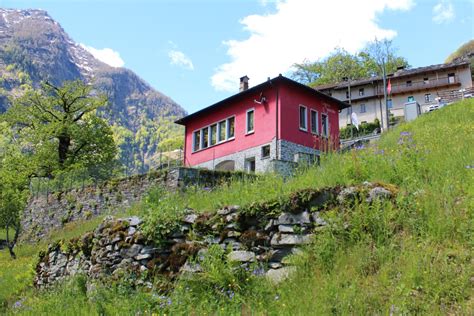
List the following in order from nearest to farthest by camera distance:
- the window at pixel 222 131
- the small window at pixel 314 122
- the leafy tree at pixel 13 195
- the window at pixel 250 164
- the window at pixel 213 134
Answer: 1. the leafy tree at pixel 13 195
2. the window at pixel 250 164
3. the small window at pixel 314 122
4. the window at pixel 213 134
5. the window at pixel 222 131

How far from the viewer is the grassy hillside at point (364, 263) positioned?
15.7ft

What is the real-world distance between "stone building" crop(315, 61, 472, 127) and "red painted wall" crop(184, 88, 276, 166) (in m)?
29.6

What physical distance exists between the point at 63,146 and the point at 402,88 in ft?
136

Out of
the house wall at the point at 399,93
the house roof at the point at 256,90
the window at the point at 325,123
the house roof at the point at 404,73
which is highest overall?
the house roof at the point at 404,73

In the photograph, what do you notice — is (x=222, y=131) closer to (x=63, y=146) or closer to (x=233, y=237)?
(x=63, y=146)

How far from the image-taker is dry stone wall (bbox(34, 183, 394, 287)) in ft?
20.8

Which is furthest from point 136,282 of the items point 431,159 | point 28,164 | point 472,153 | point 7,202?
point 28,164

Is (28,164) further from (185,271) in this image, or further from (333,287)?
(333,287)

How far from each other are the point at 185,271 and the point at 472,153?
530 cm

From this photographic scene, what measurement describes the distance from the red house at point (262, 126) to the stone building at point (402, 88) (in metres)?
28.8

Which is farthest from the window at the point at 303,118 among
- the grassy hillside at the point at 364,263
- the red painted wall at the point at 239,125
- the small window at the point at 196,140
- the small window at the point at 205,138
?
the grassy hillside at the point at 364,263

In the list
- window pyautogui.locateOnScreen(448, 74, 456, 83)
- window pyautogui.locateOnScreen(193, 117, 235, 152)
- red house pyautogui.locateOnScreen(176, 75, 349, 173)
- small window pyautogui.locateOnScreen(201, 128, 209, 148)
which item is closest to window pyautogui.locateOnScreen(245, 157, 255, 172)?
red house pyautogui.locateOnScreen(176, 75, 349, 173)

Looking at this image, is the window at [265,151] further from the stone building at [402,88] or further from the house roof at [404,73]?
the house roof at [404,73]

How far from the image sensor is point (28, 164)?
34438 mm
